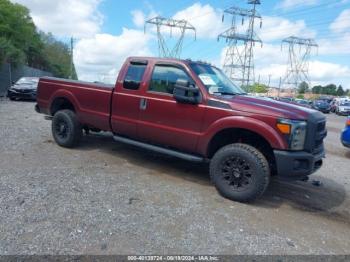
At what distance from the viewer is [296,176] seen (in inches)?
197

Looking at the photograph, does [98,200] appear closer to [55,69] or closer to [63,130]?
[63,130]

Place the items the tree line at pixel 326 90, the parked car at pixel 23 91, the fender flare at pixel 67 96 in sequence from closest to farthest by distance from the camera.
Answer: the fender flare at pixel 67 96 < the parked car at pixel 23 91 < the tree line at pixel 326 90

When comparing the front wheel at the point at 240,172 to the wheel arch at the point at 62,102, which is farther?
the wheel arch at the point at 62,102

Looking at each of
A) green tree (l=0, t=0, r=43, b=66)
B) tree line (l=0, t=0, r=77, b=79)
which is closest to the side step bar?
tree line (l=0, t=0, r=77, b=79)

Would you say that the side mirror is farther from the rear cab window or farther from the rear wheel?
the rear wheel

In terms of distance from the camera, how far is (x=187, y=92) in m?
5.64

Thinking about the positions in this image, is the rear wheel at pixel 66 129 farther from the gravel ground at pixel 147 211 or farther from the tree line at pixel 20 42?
the tree line at pixel 20 42

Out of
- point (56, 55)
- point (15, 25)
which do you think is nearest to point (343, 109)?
point (15, 25)

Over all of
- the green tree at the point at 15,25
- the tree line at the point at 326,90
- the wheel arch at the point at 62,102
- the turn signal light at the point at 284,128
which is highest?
the green tree at the point at 15,25

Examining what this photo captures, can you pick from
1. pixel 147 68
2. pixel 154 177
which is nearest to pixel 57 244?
pixel 154 177

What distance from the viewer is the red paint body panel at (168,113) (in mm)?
5094

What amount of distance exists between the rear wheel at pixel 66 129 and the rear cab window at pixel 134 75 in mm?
1581

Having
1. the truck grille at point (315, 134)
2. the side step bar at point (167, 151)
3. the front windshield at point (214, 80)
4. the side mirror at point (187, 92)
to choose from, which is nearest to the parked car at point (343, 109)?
the front windshield at point (214, 80)

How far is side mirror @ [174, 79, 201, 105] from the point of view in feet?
18.3
